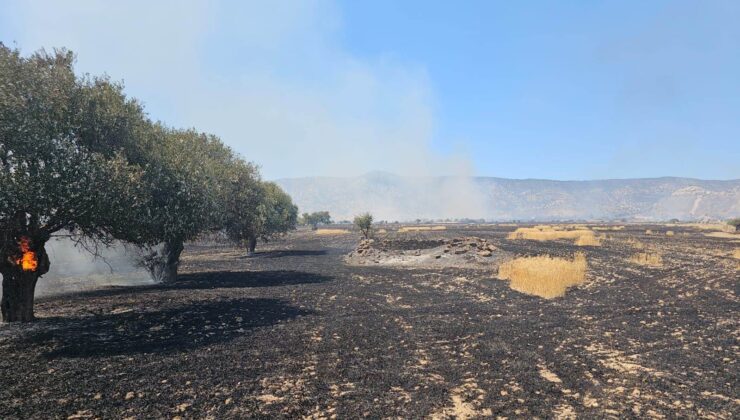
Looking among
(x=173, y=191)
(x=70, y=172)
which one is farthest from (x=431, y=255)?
(x=70, y=172)

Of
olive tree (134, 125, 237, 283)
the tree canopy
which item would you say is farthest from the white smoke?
the tree canopy

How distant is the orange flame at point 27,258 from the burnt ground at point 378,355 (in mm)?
2560

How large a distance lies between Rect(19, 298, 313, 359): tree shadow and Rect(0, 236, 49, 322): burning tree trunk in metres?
1.28

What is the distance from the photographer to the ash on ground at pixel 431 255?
40.9 m

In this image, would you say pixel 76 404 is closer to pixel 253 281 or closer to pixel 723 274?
pixel 253 281

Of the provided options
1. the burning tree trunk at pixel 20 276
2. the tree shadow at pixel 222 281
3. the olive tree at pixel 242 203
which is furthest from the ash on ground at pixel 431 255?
the burning tree trunk at pixel 20 276

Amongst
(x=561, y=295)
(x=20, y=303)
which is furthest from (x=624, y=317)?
(x=20, y=303)

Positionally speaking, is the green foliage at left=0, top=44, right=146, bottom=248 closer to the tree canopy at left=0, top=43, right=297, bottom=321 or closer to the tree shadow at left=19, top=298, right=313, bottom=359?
the tree canopy at left=0, top=43, right=297, bottom=321

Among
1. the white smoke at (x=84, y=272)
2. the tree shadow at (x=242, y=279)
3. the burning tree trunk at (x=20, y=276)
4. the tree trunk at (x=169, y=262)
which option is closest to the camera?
the burning tree trunk at (x=20, y=276)

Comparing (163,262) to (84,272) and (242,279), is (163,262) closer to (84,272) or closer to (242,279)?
(242,279)

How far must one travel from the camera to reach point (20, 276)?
57.8 ft

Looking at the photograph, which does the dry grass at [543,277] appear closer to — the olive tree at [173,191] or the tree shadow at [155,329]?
the tree shadow at [155,329]

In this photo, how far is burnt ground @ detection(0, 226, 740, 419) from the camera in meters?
9.89

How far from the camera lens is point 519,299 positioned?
23609mm
